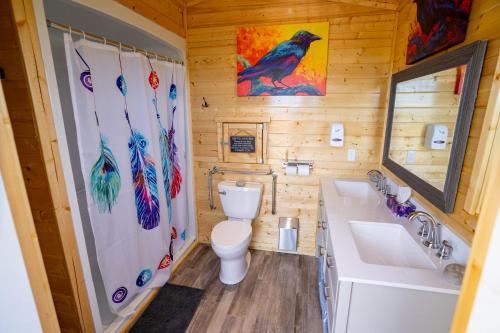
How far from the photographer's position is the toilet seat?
79.2 inches

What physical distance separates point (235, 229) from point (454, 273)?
1.57m

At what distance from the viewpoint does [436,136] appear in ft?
4.23

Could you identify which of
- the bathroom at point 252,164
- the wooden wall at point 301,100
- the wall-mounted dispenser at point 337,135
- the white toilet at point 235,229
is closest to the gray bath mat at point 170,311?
the bathroom at point 252,164

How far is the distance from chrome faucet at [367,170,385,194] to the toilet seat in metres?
1.18

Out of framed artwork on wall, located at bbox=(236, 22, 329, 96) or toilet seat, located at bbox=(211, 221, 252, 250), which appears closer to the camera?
toilet seat, located at bbox=(211, 221, 252, 250)

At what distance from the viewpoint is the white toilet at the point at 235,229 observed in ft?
6.64

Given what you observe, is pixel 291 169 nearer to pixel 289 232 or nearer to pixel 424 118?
pixel 289 232

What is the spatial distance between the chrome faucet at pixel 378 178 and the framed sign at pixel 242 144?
1126 mm

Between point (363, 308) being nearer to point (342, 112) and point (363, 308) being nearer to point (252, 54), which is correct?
point (342, 112)

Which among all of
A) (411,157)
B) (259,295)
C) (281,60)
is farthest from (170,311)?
(281,60)

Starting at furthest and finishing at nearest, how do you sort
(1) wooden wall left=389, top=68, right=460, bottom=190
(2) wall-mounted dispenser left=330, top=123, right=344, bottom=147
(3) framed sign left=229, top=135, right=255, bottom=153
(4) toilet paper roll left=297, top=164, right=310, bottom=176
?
(3) framed sign left=229, top=135, right=255, bottom=153 → (4) toilet paper roll left=297, top=164, right=310, bottom=176 → (2) wall-mounted dispenser left=330, top=123, right=344, bottom=147 → (1) wooden wall left=389, top=68, right=460, bottom=190

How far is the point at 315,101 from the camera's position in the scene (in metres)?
2.25

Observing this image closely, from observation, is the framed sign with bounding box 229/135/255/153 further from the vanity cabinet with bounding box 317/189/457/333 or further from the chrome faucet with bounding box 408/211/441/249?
the vanity cabinet with bounding box 317/189/457/333

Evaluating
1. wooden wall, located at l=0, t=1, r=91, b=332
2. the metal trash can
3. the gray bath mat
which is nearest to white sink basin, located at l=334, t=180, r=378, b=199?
the metal trash can
